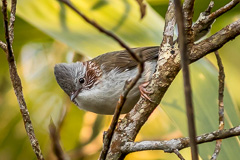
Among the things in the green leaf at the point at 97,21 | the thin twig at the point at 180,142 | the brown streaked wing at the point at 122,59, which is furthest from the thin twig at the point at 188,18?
the brown streaked wing at the point at 122,59

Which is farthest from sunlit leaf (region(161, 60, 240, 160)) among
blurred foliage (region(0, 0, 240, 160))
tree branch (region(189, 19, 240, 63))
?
tree branch (region(189, 19, 240, 63))

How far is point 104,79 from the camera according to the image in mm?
2973

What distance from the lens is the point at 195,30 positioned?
1.95 m

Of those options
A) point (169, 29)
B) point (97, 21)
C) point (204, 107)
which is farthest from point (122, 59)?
point (169, 29)

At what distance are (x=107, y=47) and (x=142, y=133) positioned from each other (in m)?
1.41

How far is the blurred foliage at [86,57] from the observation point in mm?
2461

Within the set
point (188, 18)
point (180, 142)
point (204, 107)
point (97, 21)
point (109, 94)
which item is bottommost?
point (180, 142)

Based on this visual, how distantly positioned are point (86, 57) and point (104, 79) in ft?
3.48

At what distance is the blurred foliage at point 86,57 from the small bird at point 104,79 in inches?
7.4

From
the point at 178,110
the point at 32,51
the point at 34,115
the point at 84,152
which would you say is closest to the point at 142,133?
the point at 84,152

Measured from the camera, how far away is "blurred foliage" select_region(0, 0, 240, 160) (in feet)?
8.07

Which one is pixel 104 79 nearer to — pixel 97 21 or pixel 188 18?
pixel 97 21

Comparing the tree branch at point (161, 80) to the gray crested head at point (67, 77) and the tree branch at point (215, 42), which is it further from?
the gray crested head at point (67, 77)

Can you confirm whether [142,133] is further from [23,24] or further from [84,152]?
[23,24]
